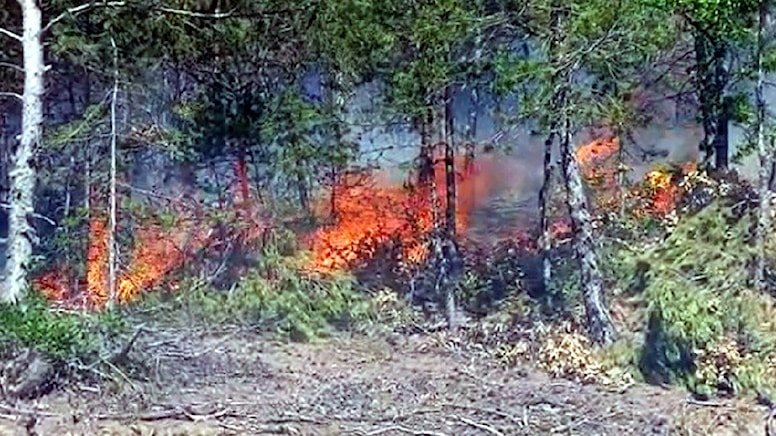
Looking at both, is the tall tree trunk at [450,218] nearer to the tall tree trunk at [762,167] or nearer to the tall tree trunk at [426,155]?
the tall tree trunk at [426,155]

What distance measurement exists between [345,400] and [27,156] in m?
2.97

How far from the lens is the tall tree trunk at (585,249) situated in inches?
291

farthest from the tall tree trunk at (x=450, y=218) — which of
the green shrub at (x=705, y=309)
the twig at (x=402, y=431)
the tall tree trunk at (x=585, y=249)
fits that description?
the twig at (x=402, y=431)

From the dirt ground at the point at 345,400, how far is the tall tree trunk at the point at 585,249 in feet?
1.97

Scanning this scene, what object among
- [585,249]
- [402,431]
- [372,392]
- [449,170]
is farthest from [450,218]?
[402,431]

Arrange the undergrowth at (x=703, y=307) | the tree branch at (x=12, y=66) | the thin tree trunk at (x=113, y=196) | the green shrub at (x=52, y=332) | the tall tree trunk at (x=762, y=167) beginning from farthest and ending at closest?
1. the thin tree trunk at (x=113, y=196)
2. the tree branch at (x=12, y=66)
3. the tall tree trunk at (x=762, y=167)
4. the undergrowth at (x=703, y=307)
5. the green shrub at (x=52, y=332)

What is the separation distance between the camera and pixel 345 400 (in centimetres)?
655

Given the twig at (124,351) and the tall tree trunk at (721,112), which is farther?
the tall tree trunk at (721,112)

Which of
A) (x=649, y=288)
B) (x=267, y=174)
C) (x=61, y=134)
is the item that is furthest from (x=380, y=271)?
(x=61, y=134)

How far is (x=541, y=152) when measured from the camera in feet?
26.3

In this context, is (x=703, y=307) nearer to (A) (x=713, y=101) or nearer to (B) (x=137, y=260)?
(A) (x=713, y=101)

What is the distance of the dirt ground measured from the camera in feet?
18.4

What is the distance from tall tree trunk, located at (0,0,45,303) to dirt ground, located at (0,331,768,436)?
3.72 ft

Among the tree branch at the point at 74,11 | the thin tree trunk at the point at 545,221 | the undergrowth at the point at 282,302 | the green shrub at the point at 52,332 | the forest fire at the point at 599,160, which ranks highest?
the tree branch at the point at 74,11
